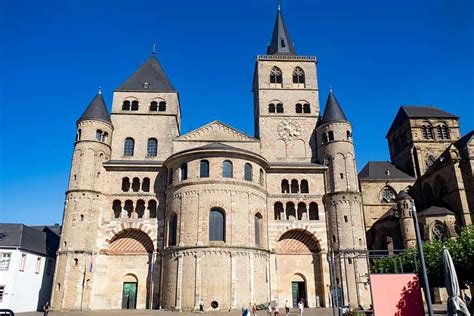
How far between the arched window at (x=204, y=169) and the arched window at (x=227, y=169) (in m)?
1.44

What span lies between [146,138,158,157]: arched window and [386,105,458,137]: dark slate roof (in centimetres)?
3645

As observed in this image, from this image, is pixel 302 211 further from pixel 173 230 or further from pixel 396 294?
pixel 396 294

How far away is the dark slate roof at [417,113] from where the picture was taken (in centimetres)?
5422

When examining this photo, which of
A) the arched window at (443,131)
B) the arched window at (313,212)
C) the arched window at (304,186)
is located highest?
the arched window at (443,131)

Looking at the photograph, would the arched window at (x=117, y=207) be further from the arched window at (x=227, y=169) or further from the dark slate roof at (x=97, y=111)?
the arched window at (x=227, y=169)

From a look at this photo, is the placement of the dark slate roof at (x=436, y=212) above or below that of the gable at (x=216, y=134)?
below

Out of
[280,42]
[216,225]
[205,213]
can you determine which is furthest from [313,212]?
[280,42]

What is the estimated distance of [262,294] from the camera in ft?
103

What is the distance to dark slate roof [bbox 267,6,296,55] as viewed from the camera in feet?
163

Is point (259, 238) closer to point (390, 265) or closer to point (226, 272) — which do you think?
point (226, 272)

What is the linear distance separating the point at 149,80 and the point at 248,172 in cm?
1870

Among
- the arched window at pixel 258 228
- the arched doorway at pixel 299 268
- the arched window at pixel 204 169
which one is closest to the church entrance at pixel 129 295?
the arched window at pixel 204 169

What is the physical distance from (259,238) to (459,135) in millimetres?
37363

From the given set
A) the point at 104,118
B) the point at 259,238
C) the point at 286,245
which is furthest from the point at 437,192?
the point at 104,118
